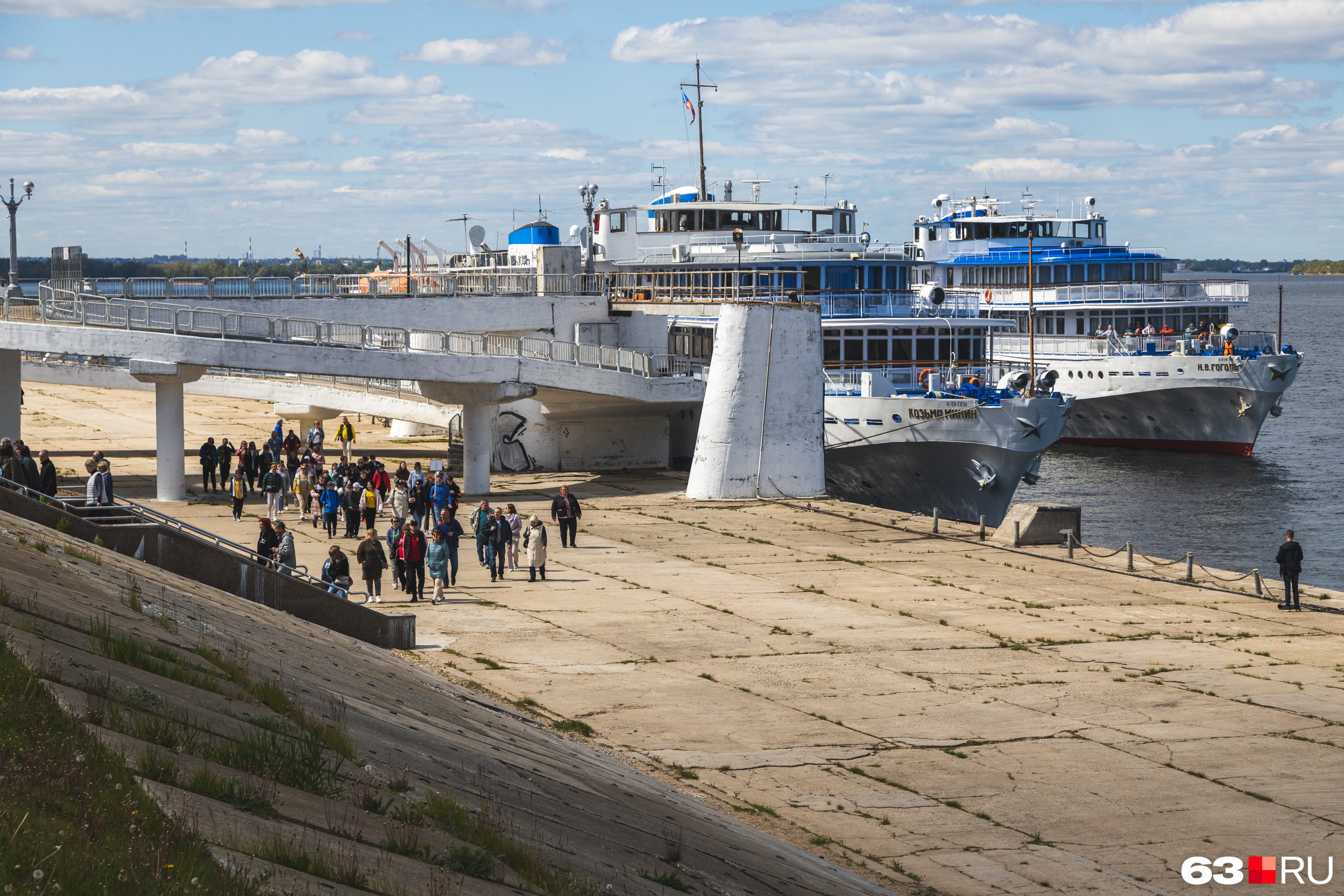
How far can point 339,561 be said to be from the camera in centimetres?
1928

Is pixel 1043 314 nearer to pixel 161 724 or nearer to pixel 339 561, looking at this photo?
pixel 339 561

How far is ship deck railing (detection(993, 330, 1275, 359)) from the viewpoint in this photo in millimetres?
58719

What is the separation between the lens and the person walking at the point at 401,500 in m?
27.4

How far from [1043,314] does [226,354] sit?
43846mm

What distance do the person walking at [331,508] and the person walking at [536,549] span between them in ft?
18.1

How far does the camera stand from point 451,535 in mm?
22078

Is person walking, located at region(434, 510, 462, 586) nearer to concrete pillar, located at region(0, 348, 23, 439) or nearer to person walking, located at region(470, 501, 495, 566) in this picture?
person walking, located at region(470, 501, 495, 566)

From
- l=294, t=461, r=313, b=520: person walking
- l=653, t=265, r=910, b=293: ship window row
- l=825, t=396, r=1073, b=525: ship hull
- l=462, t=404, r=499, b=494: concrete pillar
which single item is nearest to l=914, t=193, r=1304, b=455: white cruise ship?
l=653, t=265, r=910, b=293: ship window row

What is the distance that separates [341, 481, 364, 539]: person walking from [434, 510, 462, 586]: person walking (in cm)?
472

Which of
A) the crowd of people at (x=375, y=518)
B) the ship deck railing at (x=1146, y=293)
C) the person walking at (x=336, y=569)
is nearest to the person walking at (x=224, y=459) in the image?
the crowd of people at (x=375, y=518)

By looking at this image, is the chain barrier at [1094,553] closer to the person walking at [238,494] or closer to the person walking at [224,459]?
the person walking at [238,494]

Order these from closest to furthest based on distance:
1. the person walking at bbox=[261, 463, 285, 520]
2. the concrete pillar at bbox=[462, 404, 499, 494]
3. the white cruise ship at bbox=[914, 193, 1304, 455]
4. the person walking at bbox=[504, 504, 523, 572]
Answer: the person walking at bbox=[504, 504, 523, 572], the person walking at bbox=[261, 463, 285, 520], the concrete pillar at bbox=[462, 404, 499, 494], the white cruise ship at bbox=[914, 193, 1304, 455]

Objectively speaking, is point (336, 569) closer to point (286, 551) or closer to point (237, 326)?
point (286, 551)

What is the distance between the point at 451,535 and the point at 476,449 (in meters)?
13.8
